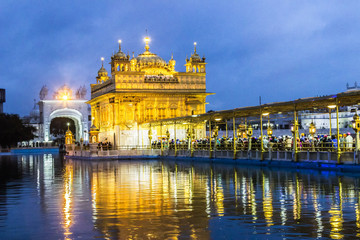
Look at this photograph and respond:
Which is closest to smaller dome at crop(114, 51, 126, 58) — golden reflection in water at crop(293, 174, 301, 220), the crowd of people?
the crowd of people

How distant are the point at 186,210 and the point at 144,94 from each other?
131ft

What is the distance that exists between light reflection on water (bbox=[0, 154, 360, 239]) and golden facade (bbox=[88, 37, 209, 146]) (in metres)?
32.7

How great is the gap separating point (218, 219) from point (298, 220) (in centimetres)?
133

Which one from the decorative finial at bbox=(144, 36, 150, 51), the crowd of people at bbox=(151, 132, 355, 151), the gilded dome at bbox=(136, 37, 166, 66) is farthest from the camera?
the decorative finial at bbox=(144, 36, 150, 51)

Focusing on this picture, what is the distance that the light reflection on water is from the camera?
27.9 feet

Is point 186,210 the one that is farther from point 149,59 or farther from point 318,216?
point 149,59

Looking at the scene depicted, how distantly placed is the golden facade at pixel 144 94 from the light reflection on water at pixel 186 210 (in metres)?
32.7

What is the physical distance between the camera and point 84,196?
1388 centimetres

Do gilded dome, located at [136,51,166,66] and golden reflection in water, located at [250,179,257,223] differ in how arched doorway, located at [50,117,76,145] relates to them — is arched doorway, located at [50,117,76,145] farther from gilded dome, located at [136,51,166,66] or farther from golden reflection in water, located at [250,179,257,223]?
golden reflection in water, located at [250,179,257,223]

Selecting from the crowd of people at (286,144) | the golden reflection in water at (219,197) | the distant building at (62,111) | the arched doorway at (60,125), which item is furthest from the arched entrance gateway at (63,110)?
the golden reflection in water at (219,197)

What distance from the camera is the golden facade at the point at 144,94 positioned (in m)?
49.8

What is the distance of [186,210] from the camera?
10.8 m

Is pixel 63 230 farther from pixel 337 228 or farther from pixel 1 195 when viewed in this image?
pixel 1 195

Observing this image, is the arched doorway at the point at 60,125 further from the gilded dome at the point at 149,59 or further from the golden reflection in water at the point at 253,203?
the golden reflection in water at the point at 253,203
